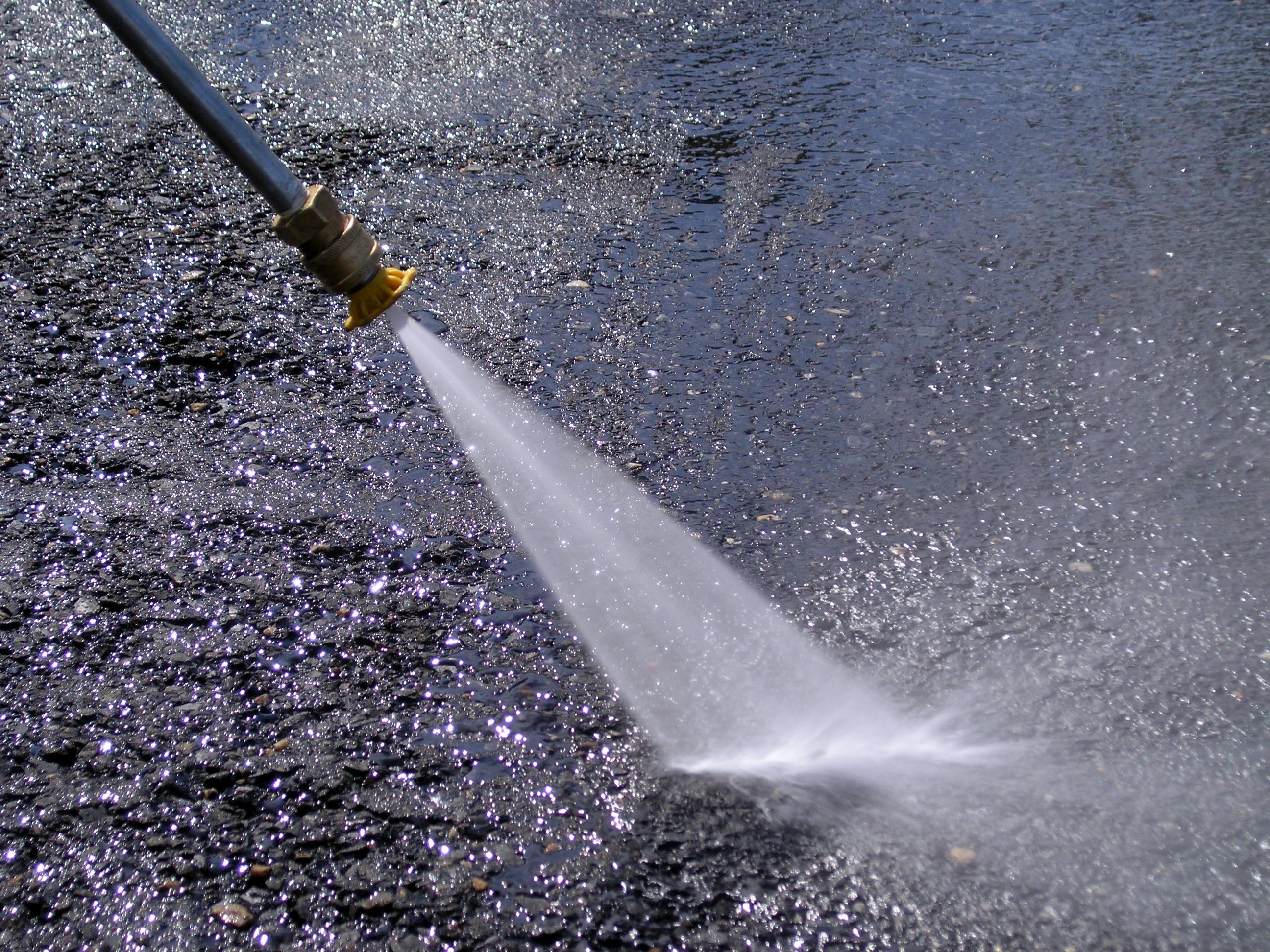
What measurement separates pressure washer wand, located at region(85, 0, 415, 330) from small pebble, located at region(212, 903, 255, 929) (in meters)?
1.10

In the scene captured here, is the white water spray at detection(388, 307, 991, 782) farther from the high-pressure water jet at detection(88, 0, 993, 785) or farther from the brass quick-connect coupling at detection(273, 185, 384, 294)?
the brass quick-connect coupling at detection(273, 185, 384, 294)

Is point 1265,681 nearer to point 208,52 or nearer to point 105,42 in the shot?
point 208,52

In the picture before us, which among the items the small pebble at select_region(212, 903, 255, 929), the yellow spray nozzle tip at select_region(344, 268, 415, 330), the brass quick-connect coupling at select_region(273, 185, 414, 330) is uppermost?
the brass quick-connect coupling at select_region(273, 185, 414, 330)

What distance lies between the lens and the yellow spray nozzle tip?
2217mm

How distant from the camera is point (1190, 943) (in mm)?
1607

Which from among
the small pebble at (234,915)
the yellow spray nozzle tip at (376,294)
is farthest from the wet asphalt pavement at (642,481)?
the yellow spray nozzle tip at (376,294)

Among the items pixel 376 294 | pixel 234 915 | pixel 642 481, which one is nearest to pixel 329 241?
pixel 376 294

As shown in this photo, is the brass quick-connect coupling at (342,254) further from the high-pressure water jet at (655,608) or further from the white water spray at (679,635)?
the white water spray at (679,635)

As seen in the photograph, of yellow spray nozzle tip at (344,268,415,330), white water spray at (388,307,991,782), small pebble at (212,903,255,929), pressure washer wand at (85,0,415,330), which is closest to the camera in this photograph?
small pebble at (212,903,255,929)

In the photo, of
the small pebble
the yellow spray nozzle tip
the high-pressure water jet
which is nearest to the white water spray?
the high-pressure water jet

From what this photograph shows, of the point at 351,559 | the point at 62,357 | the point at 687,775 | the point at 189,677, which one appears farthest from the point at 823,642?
the point at 62,357

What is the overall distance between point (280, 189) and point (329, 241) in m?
0.13

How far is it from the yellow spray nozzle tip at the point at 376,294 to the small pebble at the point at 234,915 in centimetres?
113

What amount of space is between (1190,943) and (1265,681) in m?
0.65
